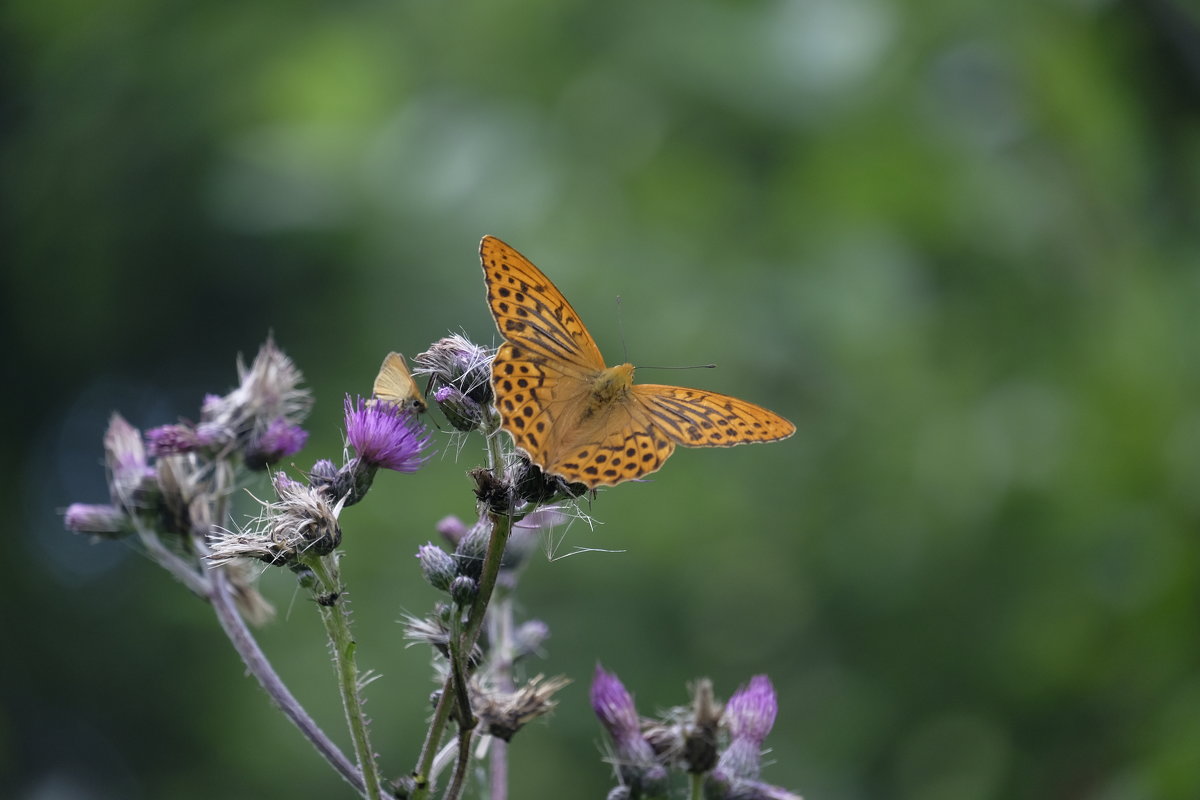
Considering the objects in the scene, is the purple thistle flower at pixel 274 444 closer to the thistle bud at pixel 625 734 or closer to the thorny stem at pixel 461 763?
the thistle bud at pixel 625 734

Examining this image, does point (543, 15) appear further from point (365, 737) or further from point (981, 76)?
point (365, 737)

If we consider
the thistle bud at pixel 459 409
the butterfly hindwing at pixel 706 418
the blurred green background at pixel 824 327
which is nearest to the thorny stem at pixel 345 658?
the thistle bud at pixel 459 409

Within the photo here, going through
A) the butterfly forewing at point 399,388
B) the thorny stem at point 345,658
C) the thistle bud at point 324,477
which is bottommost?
the thorny stem at point 345,658

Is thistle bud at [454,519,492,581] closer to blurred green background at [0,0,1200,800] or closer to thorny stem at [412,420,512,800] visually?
thorny stem at [412,420,512,800]

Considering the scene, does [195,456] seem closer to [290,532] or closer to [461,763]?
[290,532]

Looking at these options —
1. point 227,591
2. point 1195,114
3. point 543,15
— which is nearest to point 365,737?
point 227,591

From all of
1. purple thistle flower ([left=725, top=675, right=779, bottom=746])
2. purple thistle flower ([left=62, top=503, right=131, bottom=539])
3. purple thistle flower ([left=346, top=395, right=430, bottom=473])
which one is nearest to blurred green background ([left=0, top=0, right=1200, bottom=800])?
purple thistle flower ([left=725, top=675, right=779, bottom=746])

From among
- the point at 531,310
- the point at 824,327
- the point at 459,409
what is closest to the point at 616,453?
the point at 459,409
